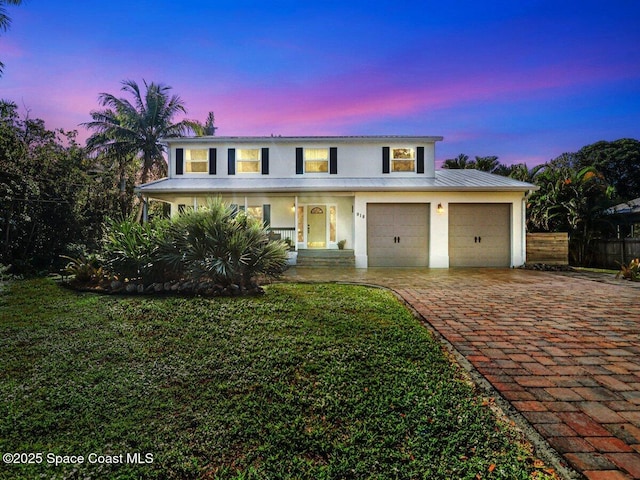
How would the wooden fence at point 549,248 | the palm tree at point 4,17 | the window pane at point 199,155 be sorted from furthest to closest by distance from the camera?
the window pane at point 199,155
the wooden fence at point 549,248
the palm tree at point 4,17

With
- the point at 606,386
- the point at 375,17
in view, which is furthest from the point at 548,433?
the point at 375,17

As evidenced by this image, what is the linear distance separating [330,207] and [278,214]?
2535 mm

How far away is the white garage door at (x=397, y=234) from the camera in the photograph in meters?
12.9

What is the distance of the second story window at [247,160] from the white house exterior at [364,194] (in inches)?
1.8

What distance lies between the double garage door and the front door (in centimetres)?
264

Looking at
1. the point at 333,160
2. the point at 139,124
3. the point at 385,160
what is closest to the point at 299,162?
the point at 333,160

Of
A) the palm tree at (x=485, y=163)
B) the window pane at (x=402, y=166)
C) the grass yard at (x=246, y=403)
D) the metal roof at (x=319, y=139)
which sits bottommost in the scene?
the grass yard at (x=246, y=403)

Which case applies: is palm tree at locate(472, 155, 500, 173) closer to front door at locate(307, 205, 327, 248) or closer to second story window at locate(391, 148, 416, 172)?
second story window at locate(391, 148, 416, 172)

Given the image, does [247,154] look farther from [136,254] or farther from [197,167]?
[136,254]

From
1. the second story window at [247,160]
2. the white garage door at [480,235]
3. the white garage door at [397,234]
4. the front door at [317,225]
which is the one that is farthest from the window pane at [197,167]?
the white garage door at [480,235]

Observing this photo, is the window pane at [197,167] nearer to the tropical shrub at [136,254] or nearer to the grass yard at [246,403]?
the tropical shrub at [136,254]

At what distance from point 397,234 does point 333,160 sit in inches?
179

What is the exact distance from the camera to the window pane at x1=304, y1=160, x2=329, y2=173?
576 inches

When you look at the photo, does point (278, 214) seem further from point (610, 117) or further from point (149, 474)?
point (610, 117)
